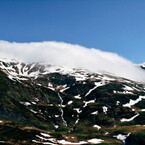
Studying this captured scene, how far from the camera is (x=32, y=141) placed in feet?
603

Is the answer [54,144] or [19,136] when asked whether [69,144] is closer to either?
[54,144]

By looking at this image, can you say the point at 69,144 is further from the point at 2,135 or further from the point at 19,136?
the point at 2,135

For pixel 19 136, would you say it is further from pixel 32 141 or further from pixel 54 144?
pixel 54 144

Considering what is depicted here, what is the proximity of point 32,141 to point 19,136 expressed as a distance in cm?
1287

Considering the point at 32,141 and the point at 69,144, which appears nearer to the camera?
the point at 32,141

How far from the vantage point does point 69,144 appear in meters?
199

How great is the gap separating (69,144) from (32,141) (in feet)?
101

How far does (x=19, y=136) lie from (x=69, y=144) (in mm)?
38198

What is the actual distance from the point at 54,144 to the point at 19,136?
2622 centimetres

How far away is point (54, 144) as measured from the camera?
190 meters

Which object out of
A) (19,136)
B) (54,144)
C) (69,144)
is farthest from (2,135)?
(69,144)

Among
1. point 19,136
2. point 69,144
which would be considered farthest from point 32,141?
point 69,144

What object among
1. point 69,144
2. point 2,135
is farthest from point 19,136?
point 69,144

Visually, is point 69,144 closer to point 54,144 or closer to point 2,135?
point 54,144
